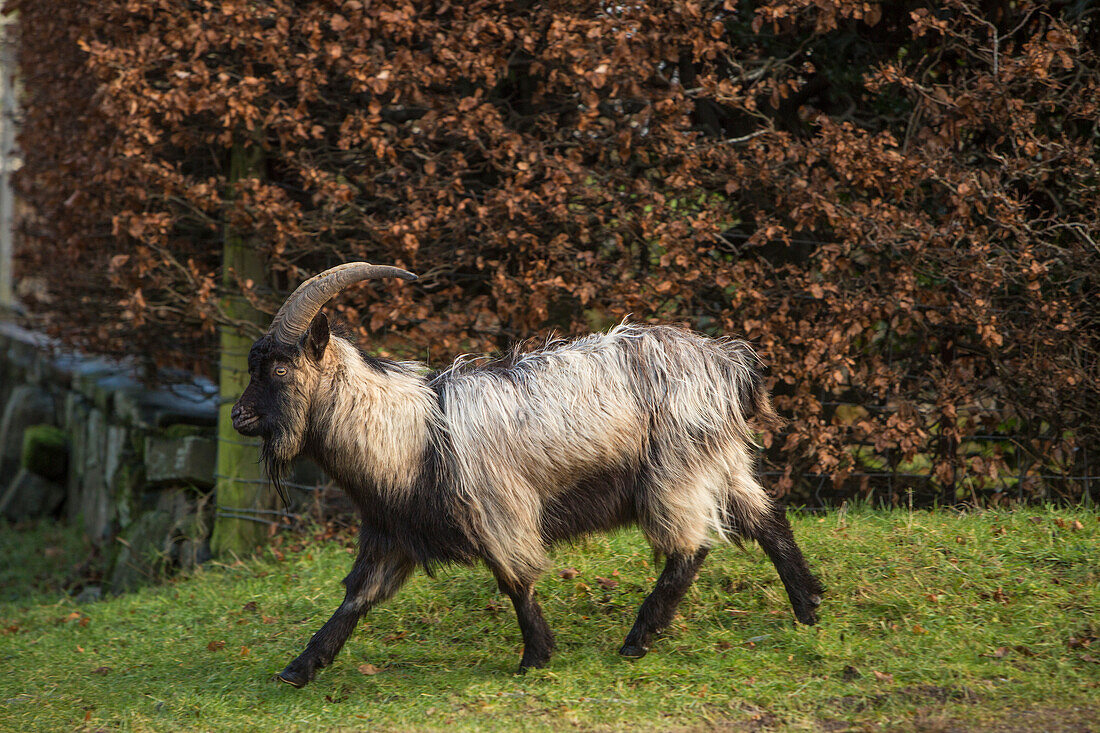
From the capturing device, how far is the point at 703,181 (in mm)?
6113

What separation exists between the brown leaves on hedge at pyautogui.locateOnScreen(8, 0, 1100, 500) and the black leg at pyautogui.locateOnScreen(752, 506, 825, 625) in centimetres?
144

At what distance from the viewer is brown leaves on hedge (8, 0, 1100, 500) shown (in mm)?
5820

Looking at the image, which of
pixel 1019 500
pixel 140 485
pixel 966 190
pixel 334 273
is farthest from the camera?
pixel 140 485

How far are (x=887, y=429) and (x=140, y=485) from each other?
575 centimetres

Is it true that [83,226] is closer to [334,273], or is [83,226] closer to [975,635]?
[334,273]

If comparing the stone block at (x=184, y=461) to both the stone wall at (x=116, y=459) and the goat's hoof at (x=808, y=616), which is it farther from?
the goat's hoof at (x=808, y=616)

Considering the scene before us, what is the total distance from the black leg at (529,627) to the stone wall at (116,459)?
3530 millimetres

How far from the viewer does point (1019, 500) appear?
20.4ft

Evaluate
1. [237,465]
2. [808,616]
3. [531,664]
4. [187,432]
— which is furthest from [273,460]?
[187,432]

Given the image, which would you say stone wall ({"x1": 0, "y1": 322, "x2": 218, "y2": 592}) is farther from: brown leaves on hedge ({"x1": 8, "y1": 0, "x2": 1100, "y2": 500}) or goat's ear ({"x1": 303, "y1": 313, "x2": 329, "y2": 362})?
goat's ear ({"x1": 303, "y1": 313, "x2": 329, "y2": 362})

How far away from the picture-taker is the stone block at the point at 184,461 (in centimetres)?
757

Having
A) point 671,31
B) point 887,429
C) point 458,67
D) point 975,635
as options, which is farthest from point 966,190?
point 458,67

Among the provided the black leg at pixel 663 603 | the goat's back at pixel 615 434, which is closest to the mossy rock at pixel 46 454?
the goat's back at pixel 615 434

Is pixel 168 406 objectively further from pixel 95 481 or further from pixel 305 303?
pixel 305 303
